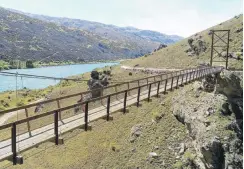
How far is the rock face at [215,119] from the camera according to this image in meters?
28.6

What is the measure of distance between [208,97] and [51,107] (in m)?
28.9

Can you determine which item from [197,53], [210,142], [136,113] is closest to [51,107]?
[136,113]

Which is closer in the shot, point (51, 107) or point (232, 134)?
point (232, 134)

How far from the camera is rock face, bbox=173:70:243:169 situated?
93.8ft

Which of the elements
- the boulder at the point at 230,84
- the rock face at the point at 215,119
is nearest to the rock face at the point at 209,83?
the rock face at the point at 215,119

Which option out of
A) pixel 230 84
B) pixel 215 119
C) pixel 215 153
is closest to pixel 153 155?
pixel 215 153

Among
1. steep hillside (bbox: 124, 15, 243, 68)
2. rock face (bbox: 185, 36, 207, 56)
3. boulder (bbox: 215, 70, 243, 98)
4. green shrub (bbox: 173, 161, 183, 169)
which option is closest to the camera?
green shrub (bbox: 173, 161, 183, 169)

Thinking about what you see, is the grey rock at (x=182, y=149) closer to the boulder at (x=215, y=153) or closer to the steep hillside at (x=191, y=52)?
the boulder at (x=215, y=153)

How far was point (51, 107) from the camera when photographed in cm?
5509

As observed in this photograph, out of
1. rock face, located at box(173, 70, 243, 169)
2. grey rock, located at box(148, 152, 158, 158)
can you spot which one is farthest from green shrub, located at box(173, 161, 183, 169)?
grey rock, located at box(148, 152, 158, 158)

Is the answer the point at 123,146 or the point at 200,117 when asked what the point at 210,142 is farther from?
the point at 123,146

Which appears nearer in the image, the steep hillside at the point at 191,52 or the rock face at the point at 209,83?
the rock face at the point at 209,83

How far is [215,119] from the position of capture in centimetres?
3084

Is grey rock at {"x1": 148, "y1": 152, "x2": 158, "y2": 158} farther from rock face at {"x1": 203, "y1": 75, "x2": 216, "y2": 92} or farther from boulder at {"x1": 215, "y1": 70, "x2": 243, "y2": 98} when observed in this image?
rock face at {"x1": 203, "y1": 75, "x2": 216, "y2": 92}
